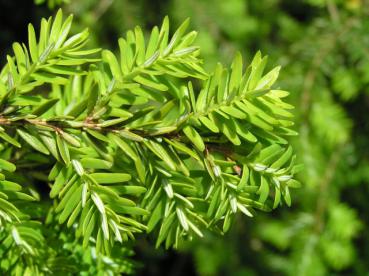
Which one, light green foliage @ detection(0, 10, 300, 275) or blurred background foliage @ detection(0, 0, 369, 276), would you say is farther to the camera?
blurred background foliage @ detection(0, 0, 369, 276)

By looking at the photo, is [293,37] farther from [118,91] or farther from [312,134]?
[118,91]

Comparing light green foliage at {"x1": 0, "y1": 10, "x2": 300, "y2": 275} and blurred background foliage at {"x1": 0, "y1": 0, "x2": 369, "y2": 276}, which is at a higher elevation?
blurred background foliage at {"x1": 0, "y1": 0, "x2": 369, "y2": 276}

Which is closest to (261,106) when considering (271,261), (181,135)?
(181,135)

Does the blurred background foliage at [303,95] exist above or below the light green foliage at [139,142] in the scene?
above

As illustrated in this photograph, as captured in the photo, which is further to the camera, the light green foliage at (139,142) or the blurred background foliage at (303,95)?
the blurred background foliage at (303,95)

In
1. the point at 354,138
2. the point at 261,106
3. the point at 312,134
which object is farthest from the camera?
the point at 354,138
